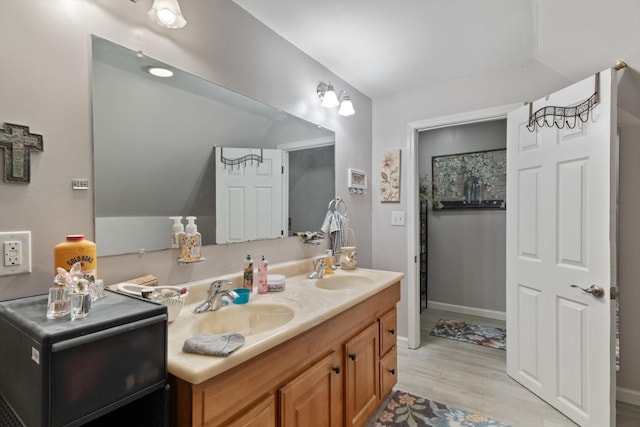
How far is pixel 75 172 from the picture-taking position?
3.64 ft

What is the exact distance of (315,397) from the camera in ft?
4.31

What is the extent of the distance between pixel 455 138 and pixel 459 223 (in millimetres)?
1016

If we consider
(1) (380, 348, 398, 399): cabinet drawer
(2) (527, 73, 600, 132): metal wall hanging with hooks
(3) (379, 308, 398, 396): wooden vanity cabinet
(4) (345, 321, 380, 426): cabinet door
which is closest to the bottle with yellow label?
(4) (345, 321, 380, 426): cabinet door

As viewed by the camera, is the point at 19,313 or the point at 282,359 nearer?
the point at 19,313

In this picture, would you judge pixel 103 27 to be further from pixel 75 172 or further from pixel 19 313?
pixel 19 313

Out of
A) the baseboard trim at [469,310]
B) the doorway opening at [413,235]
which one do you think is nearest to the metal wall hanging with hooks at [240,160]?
the doorway opening at [413,235]

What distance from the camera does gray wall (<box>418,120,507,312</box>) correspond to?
3.62m

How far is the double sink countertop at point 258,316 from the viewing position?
88cm

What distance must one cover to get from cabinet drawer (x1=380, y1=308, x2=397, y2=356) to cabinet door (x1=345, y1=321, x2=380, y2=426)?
0.08m

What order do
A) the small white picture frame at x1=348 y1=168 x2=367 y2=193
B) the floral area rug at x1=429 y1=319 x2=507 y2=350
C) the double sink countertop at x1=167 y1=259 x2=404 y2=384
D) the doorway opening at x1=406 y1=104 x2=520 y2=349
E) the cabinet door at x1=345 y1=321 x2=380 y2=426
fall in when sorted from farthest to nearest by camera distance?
1. the floral area rug at x1=429 y1=319 x2=507 y2=350
2. the doorway opening at x1=406 y1=104 x2=520 y2=349
3. the small white picture frame at x1=348 y1=168 x2=367 y2=193
4. the cabinet door at x1=345 y1=321 x2=380 y2=426
5. the double sink countertop at x1=167 y1=259 x2=404 y2=384

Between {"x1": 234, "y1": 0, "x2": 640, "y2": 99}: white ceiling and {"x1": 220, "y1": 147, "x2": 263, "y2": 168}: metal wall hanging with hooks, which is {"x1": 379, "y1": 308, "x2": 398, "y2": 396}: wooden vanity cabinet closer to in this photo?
{"x1": 220, "y1": 147, "x2": 263, "y2": 168}: metal wall hanging with hooks

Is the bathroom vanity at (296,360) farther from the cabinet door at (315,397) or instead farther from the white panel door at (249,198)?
the white panel door at (249,198)

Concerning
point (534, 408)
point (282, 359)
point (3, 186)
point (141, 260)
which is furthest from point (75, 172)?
point (534, 408)

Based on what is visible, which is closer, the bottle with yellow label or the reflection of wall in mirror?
the bottle with yellow label
